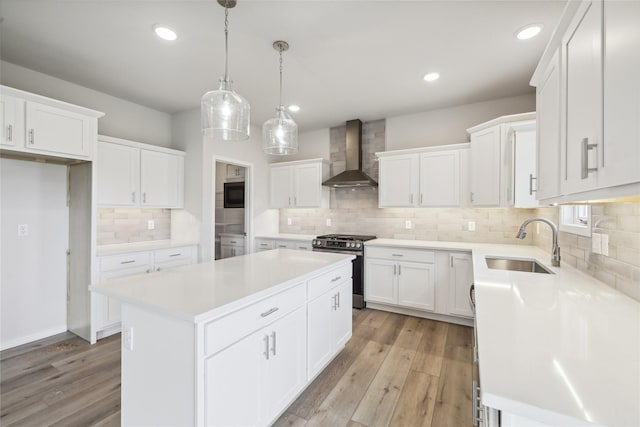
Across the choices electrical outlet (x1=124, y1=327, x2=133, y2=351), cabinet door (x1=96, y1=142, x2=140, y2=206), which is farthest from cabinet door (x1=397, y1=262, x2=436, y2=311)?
cabinet door (x1=96, y1=142, x2=140, y2=206)

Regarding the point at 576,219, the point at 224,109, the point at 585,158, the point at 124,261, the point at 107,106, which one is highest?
the point at 107,106

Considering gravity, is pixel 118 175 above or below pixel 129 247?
above

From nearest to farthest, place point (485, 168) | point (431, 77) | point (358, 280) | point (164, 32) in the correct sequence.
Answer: point (164, 32)
point (431, 77)
point (485, 168)
point (358, 280)

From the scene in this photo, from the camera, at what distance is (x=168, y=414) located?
132cm

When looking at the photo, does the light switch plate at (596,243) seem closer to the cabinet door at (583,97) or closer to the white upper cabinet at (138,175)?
the cabinet door at (583,97)

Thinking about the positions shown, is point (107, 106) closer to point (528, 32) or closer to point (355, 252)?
point (355, 252)

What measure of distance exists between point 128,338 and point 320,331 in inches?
49.3

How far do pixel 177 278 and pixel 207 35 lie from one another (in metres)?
1.89

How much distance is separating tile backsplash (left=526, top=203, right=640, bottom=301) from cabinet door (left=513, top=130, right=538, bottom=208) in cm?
85

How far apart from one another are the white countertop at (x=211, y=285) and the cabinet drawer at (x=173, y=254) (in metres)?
1.60

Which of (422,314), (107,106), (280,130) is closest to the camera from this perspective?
(280,130)

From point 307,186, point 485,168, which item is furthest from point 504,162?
point 307,186

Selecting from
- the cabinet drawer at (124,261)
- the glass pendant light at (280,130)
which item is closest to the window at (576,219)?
the glass pendant light at (280,130)

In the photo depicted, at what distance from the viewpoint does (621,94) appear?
80cm
